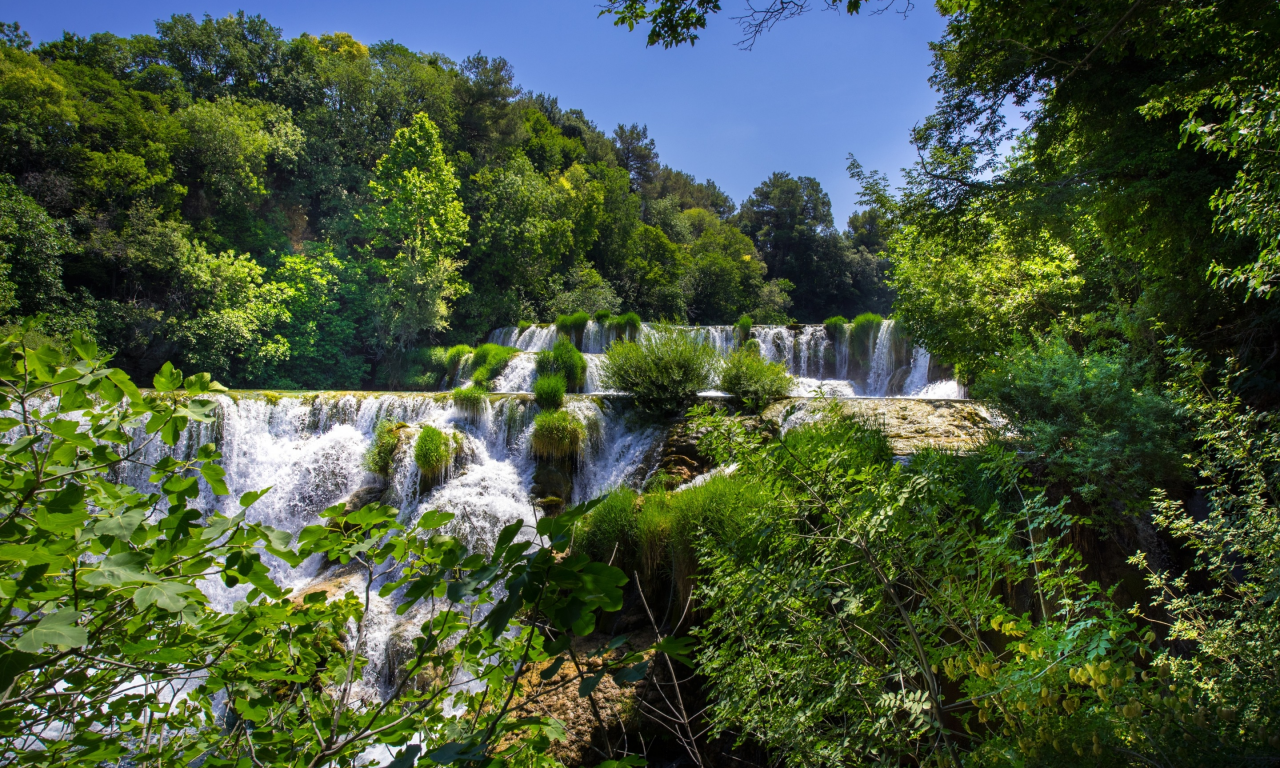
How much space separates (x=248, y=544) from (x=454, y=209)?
1953cm

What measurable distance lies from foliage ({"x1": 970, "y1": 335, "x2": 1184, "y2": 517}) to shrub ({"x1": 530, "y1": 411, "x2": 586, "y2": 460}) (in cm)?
543

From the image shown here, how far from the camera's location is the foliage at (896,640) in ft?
→ 5.24

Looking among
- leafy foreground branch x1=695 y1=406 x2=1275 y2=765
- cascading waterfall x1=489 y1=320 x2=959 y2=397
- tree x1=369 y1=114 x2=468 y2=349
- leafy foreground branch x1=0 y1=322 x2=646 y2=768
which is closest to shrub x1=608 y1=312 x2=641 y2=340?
cascading waterfall x1=489 y1=320 x2=959 y2=397

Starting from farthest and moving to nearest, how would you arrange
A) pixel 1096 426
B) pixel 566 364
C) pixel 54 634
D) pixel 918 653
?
pixel 566 364 → pixel 1096 426 → pixel 918 653 → pixel 54 634

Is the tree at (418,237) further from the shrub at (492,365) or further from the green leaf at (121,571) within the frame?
the green leaf at (121,571)

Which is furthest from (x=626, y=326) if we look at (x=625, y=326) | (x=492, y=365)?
(x=492, y=365)

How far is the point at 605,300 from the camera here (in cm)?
2264

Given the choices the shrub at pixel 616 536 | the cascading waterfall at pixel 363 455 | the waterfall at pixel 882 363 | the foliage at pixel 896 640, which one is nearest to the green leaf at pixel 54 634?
the foliage at pixel 896 640

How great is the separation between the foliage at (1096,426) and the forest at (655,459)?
46 mm

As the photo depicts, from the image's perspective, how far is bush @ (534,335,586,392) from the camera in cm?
1066

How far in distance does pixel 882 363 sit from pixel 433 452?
11048 mm

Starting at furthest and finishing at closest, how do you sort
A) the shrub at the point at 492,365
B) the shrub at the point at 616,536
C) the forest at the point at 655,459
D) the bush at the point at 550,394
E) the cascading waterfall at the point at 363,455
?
the shrub at the point at 492,365, the bush at the point at 550,394, the cascading waterfall at the point at 363,455, the shrub at the point at 616,536, the forest at the point at 655,459

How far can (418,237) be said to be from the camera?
1791 cm

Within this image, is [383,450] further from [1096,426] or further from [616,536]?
[1096,426]
